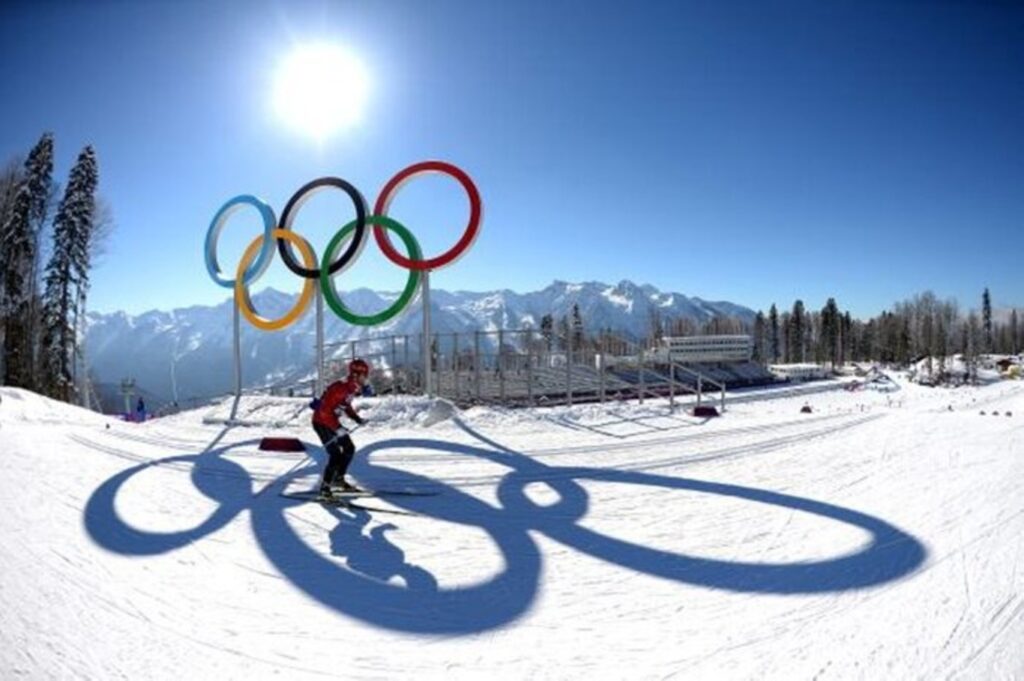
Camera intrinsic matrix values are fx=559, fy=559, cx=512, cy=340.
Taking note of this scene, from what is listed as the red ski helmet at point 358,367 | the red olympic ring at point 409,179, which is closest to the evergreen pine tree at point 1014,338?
the red olympic ring at point 409,179

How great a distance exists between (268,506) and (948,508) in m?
8.91

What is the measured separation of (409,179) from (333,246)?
3.09 meters

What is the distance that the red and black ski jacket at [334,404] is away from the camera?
8.71 m

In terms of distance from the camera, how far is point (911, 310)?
5167 inches

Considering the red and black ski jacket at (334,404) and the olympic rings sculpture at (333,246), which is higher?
the olympic rings sculpture at (333,246)

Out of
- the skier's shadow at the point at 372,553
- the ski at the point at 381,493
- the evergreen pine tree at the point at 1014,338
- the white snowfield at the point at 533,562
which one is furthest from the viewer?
the evergreen pine tree at the point at 1014,338

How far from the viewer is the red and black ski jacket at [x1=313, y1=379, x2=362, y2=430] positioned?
8711 mm

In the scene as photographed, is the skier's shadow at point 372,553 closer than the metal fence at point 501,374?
Yes

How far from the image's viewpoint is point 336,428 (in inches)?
344

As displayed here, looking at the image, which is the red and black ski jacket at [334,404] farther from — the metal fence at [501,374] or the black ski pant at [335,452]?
the metal fence at [501,374]

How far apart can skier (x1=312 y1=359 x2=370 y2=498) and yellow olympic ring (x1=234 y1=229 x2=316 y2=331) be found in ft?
30.2

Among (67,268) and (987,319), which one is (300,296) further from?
(987,319)

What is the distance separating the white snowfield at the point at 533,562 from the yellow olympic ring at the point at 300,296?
7.29 metres

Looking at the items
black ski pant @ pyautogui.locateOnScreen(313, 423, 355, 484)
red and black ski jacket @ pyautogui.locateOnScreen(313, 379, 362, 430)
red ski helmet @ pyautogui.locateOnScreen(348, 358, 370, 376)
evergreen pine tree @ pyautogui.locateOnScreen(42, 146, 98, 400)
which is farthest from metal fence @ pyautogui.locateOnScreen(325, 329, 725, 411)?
evergreen pine tree @ pyautogui.locateOnScreen(42, 146, 98, 400)
